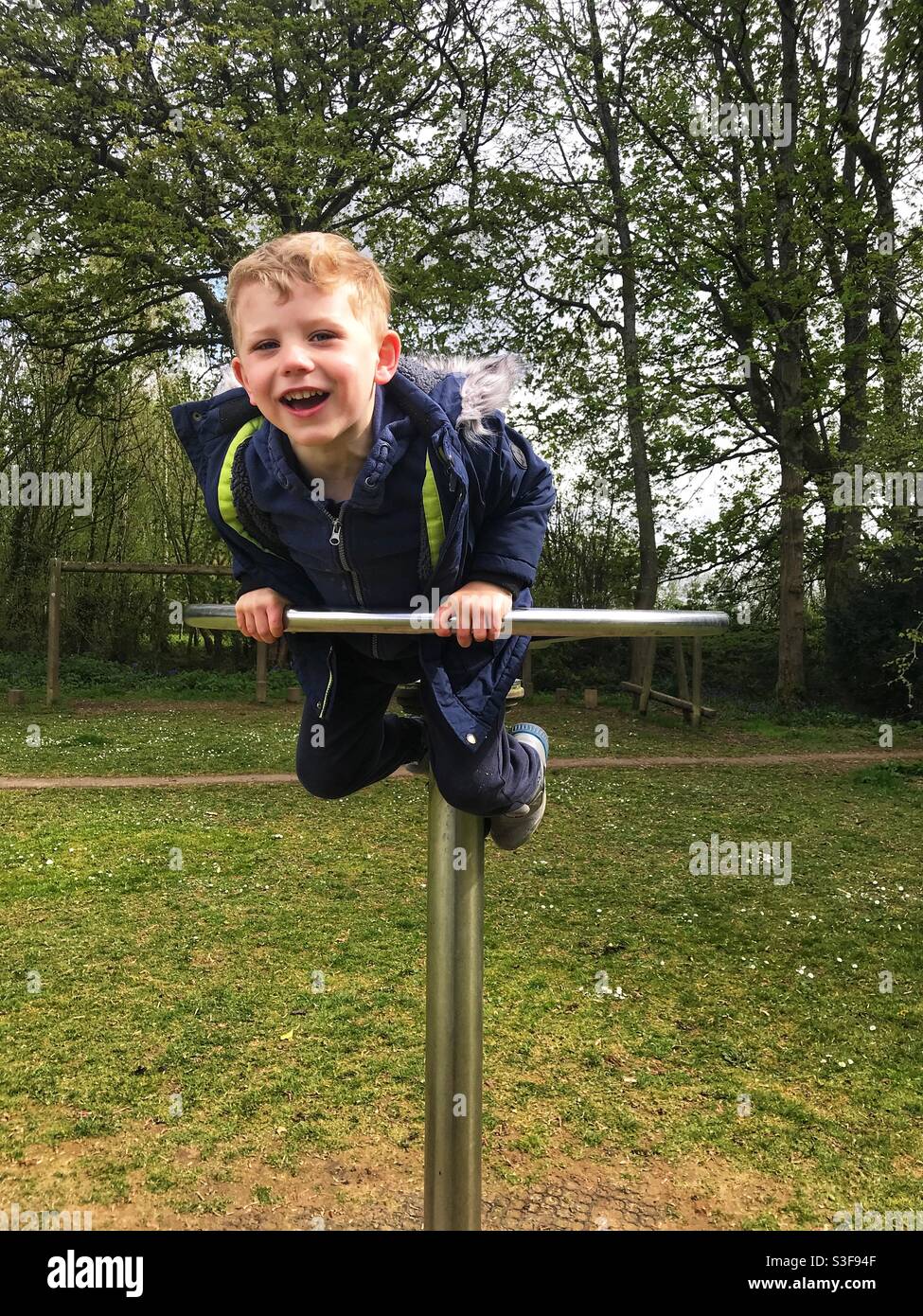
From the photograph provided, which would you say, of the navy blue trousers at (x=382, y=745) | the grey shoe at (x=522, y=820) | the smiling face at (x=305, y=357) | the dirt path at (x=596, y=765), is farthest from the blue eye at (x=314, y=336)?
the dirt path at (x=596, y=765)

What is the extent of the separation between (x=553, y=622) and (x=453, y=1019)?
0.75 m

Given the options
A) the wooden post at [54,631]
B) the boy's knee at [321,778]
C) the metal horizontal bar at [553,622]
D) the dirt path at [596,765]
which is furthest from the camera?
the wooden post at [54,631]

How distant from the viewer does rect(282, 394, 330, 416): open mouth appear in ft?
5.45

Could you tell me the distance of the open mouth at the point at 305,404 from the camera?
166 centimetres

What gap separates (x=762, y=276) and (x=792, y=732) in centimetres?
592

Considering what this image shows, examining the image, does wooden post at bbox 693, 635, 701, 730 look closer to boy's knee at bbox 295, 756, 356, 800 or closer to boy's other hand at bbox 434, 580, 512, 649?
boy's knee at bbox 295, 756, 356, 800

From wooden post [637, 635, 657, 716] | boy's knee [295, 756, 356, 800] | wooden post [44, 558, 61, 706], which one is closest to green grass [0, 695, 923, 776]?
wooden post [637, 635, 657, 716]

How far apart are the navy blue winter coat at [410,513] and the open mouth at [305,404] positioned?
0.49 ft

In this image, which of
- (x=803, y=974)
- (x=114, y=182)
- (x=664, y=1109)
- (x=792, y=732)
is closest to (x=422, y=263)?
(x=114, y=182)

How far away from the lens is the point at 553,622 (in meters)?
1.47

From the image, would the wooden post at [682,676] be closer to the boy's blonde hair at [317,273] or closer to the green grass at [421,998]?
the green grass at [421,998]

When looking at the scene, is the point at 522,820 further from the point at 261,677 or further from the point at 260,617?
the point at 261,677

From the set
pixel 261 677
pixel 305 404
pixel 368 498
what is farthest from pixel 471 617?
pixel 261 677

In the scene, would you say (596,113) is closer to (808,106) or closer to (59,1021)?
(808,106)
